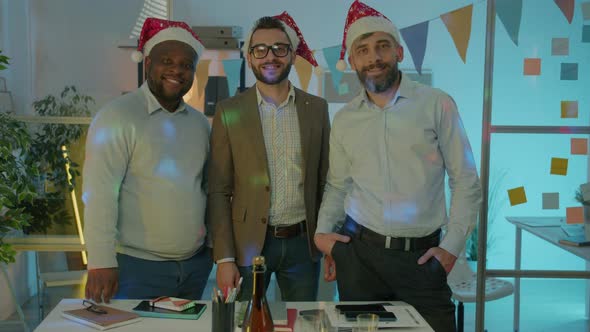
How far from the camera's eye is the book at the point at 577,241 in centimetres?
311

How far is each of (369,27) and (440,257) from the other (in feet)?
3.02

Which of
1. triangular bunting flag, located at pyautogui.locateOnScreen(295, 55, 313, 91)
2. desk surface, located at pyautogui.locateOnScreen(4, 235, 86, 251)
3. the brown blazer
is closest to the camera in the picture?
the brown blazer

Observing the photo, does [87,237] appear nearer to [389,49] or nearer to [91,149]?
[91,149]

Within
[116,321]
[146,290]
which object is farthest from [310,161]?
[116,321]

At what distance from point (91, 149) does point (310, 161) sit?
0.86 meters

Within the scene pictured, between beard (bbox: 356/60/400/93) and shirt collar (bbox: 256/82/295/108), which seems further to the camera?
shirt collar (bbox: 256/82/295/108)

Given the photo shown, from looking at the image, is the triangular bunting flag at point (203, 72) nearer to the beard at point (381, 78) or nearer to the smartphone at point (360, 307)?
the beard at point (381, 78)

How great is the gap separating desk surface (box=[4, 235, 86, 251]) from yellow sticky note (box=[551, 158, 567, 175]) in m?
2.91

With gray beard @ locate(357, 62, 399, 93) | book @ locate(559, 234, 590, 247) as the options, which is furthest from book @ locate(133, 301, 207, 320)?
book @ locate(559, 234, 590, 247)

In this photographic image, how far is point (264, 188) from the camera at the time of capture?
2471mm

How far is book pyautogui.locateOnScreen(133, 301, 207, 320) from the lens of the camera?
1925mm

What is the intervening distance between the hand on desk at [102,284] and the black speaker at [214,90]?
316 cm

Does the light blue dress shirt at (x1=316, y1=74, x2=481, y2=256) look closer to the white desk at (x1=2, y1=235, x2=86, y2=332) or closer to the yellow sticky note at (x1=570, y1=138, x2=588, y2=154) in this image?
the yellow sticky note at (x1=570, y1=138, x2=588, y2=154)

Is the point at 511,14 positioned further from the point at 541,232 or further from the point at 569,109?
the point at 541,232
